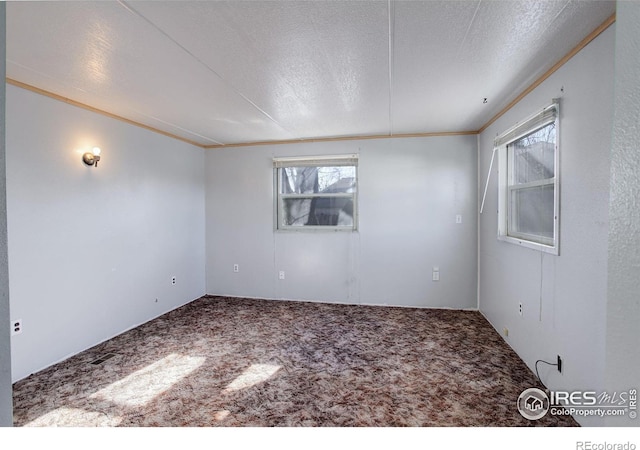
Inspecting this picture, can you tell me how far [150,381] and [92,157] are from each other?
209 cm

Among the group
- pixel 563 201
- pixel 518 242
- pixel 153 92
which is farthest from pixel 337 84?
pixel 518 242

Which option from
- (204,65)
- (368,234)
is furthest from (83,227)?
(368,234)

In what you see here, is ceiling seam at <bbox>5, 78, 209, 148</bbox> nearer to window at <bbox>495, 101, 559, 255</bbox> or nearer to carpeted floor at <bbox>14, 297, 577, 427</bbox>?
carpeted floor at <bbox>14, 297, 577, 427</bbox>

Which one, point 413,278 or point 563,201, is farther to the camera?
point 413,278

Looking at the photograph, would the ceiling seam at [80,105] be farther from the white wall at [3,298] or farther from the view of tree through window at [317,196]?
the white wall at [3,298]

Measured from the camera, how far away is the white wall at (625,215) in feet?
1.92

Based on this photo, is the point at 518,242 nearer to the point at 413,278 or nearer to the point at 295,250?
the point at 413,278

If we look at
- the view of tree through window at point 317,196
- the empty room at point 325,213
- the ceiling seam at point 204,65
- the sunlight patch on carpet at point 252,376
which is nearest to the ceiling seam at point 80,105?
the empty room at point 325,213

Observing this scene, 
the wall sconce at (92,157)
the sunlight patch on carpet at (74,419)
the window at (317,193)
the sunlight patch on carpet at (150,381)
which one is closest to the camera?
the sunlight patch on carpet at (74,419)

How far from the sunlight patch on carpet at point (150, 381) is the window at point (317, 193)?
2305 mm

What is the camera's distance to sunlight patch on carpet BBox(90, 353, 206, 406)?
2146 mm

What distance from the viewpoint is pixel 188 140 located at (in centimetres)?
431
